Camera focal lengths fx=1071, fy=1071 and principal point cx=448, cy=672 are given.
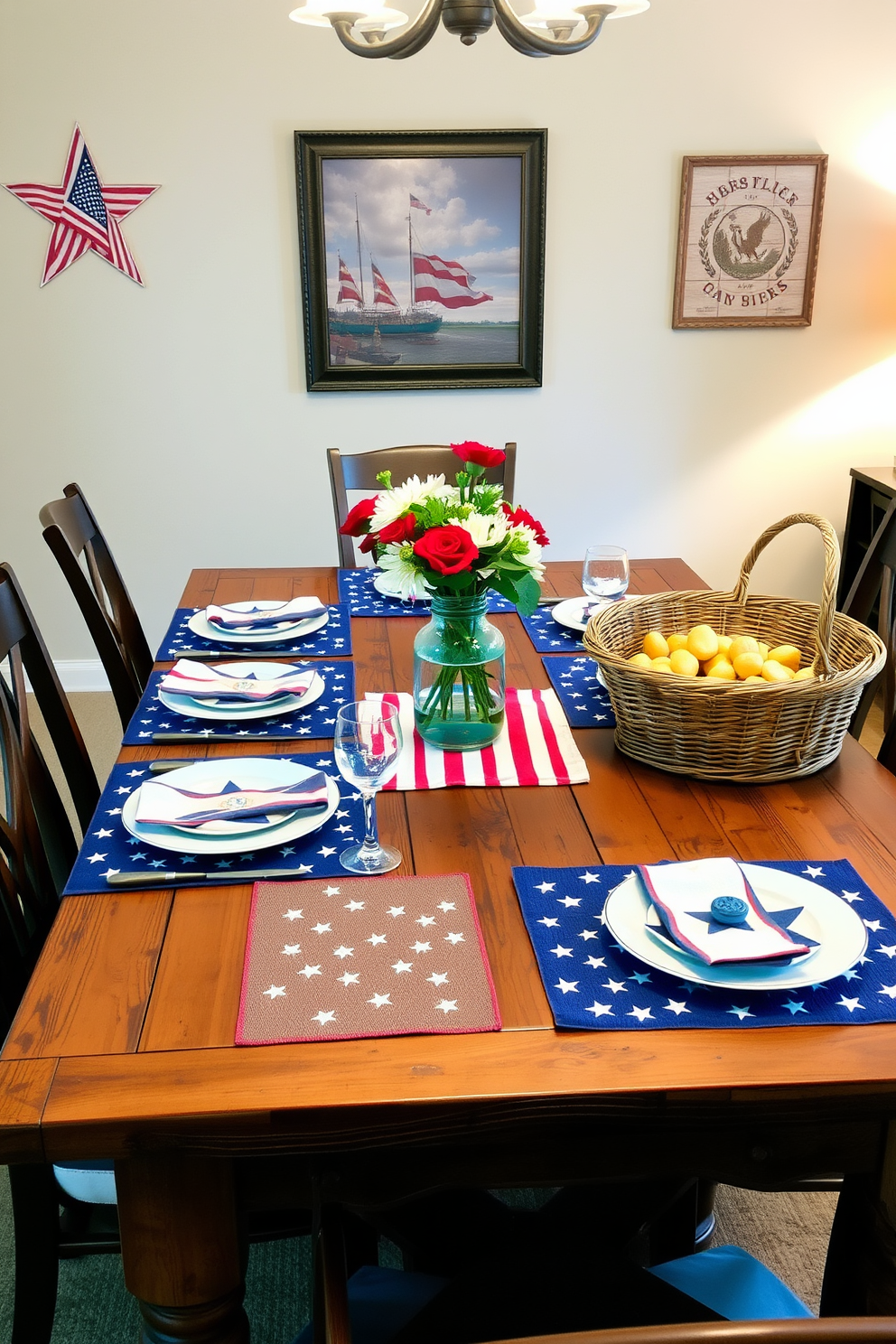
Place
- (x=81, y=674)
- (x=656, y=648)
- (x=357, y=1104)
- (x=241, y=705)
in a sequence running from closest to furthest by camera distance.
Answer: (x=357, y=1104) → (x=656, y=648) → (x=241, y=705) → (x=81, y=674)

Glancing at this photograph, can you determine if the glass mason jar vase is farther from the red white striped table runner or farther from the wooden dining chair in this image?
the wooden dining chair

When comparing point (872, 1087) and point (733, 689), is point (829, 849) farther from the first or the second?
point (872, 1087)

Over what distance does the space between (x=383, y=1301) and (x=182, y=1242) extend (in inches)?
8.8

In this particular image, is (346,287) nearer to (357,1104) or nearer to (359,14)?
(359,14)

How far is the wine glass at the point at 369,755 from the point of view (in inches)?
46.4

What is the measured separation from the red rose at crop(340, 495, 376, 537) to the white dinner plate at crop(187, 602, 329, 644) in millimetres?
433

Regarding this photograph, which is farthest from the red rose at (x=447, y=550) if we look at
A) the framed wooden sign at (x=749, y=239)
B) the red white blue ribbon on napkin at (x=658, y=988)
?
Answer: the framed wooden sign at (x=749, y=239)

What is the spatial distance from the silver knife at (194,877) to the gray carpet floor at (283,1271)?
29.4 inches

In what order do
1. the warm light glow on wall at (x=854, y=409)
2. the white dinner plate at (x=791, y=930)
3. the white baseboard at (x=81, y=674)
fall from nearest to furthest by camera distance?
1. the white dinner plate at (x=791, y=930)
2. the warm light glow on wall at (x=854, y=409)
3. the white baseboard at (x=81, y=674)

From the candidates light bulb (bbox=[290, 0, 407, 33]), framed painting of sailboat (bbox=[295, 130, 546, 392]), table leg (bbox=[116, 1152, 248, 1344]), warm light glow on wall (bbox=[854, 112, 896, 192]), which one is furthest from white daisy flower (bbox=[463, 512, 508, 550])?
warm light glow on wall (bbox=[854, 112, 896, 192])

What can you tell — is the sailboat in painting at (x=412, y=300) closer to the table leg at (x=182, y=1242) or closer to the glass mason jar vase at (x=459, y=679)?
the glass mason jar vase at (x=459, y=679)

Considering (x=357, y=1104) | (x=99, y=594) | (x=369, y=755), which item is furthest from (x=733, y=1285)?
(x=99, y=594)

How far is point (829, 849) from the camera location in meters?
1.25

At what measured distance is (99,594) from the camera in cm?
202
